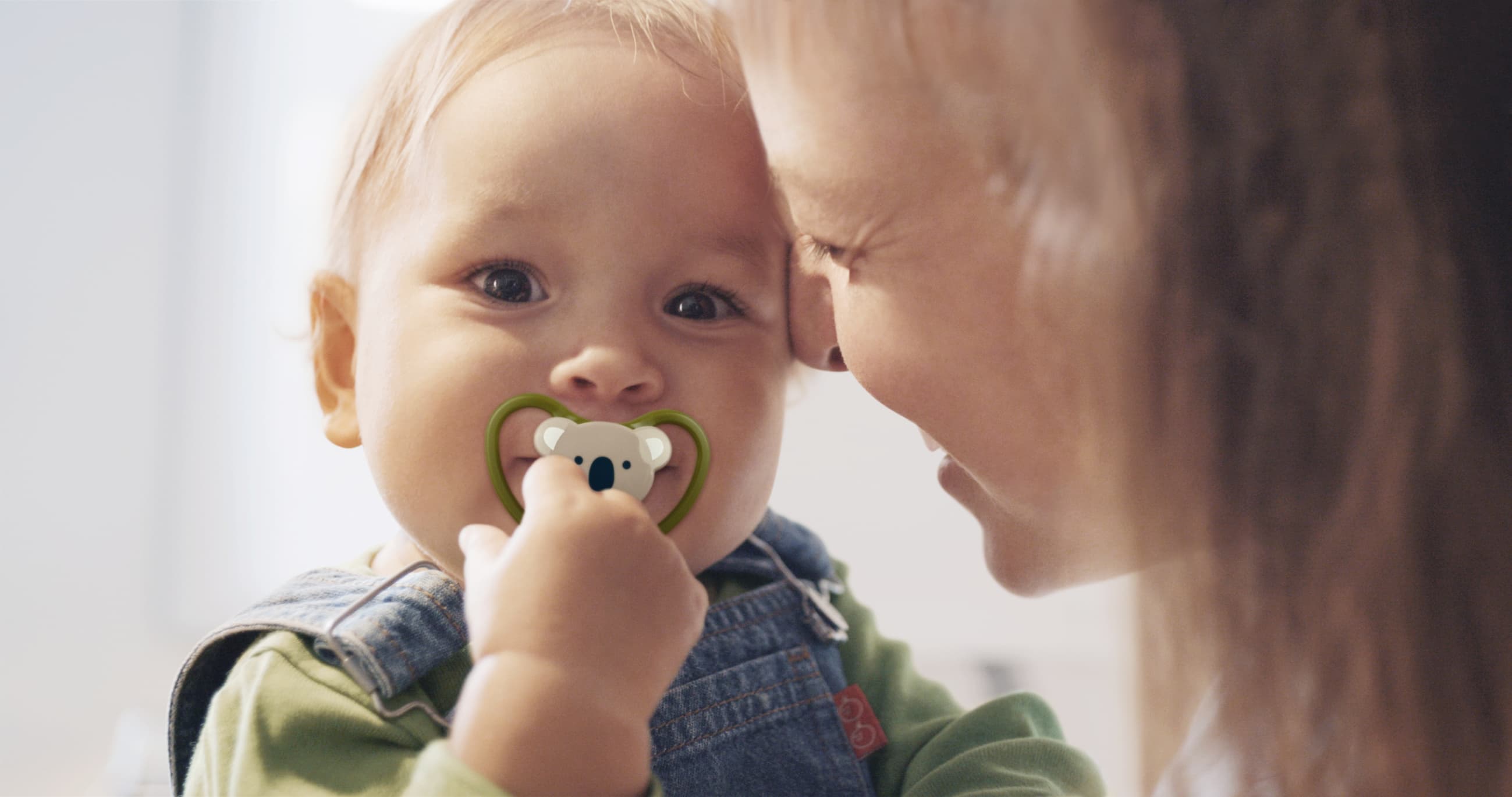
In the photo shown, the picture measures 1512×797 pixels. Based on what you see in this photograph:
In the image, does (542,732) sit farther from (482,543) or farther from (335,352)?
(335,352)

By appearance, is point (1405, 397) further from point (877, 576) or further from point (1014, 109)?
point (877, 576)

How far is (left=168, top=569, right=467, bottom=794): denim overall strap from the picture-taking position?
0.81 metres

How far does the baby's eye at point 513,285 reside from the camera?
0.86 metres

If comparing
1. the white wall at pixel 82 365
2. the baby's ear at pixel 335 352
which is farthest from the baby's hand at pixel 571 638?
the white wall at pixel 82 365

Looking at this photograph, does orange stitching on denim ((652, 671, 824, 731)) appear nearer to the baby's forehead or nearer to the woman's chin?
the woman's chin

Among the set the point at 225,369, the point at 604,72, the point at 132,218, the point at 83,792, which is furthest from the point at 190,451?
the point at 604,72

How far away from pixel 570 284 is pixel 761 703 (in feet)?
1.16

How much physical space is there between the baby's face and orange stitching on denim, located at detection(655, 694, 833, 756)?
5.4 inches

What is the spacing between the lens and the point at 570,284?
2.78 feet

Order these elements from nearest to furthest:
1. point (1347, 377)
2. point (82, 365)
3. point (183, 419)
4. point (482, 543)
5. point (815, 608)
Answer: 1. point (1347, 377)
2. point (482, 543)
3. point (815, 608)
4. point (82, 365)
5. point (183, 419)

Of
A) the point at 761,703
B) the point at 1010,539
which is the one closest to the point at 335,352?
the point at 761,703

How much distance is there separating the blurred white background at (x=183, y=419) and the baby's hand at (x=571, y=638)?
71 centimetres

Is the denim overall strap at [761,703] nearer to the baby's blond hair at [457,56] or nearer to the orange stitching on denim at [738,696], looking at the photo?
the orange stitching on denim at [738,696]

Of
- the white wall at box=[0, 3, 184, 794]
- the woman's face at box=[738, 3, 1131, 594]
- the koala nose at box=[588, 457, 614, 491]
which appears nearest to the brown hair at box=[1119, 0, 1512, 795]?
the woman's face at box=[738, 3, 1131, 594]
